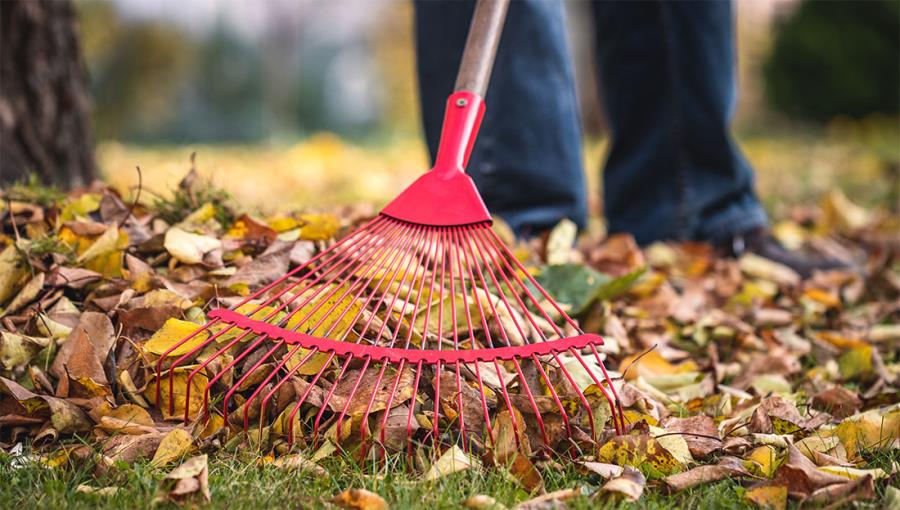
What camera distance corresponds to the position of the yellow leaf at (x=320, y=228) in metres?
1.83

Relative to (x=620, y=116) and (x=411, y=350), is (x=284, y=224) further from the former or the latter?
(x=620, y=116)

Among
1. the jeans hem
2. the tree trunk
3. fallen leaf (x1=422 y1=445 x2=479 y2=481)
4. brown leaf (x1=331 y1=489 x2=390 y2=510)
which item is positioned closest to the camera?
brown leaf (x1=331 y1=489 x2=390 y2=510)

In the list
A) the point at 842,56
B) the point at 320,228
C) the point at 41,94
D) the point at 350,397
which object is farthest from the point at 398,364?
the point at 842,56

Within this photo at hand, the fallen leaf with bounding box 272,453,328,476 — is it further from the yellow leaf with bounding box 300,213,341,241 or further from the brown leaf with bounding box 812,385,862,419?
the brown leaf with bounding box 812,385,862,419

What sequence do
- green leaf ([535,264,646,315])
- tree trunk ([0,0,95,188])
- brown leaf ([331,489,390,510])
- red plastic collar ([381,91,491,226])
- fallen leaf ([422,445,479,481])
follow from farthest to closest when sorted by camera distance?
tree trunk ([0,0,95,188])
green leaf ([535,264,646,315])
red plastic collar ([381,91,491,226])
fallen leaf ([422,445,479,481])
brown leaf ([331,489,390,510])

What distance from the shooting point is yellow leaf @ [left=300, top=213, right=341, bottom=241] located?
1827 millimetres

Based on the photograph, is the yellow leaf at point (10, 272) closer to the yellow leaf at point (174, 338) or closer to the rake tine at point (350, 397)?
the yellow leaf at point (174, 338)

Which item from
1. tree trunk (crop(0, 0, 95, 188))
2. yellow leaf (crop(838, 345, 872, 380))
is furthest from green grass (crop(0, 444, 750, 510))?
tree trunk (crop(0, 0, 95, 188))

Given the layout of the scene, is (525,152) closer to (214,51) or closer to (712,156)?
(712,156)

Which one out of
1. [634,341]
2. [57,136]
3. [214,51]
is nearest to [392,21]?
[214,51]

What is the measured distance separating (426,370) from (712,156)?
161 centimetres

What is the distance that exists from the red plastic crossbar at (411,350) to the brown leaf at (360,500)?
0.93 feet

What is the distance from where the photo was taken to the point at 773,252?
8.84 feet

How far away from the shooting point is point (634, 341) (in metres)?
1.95
